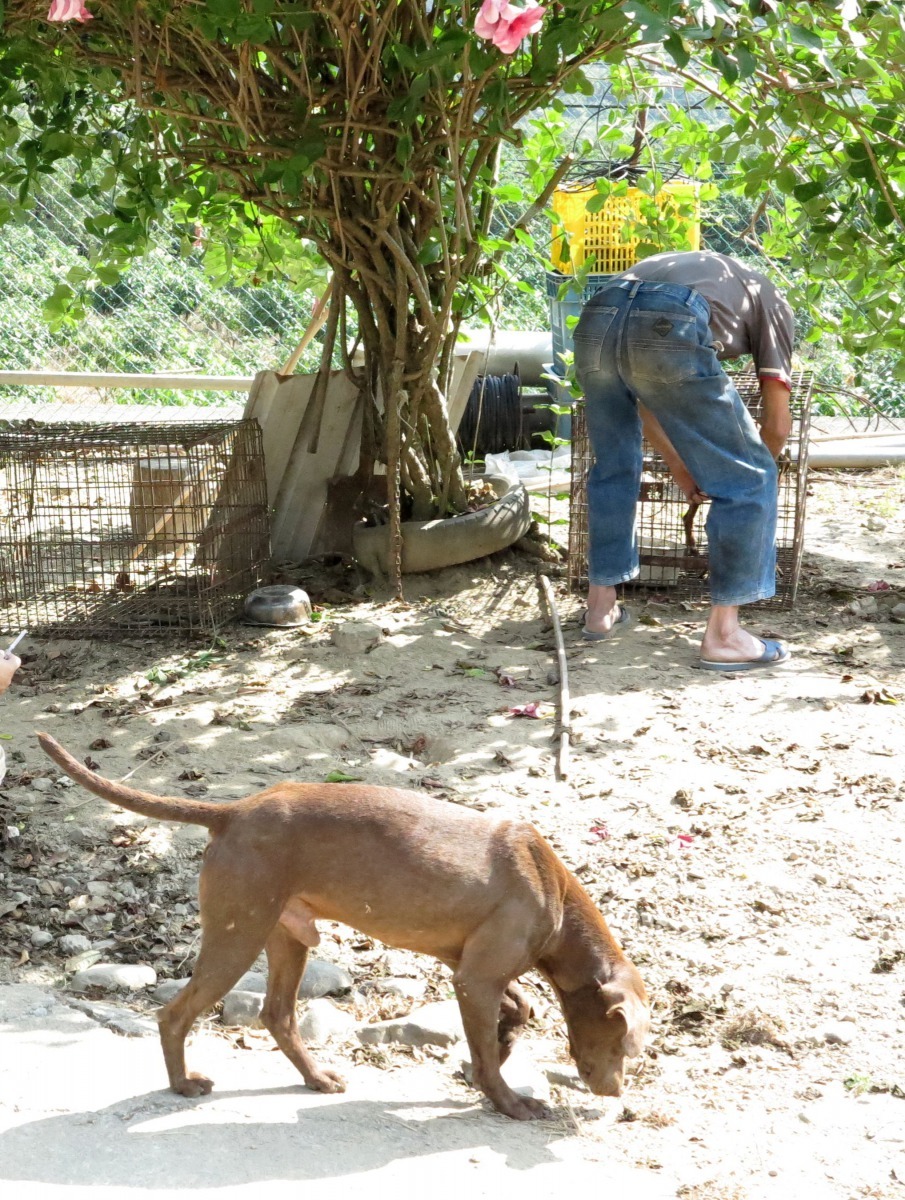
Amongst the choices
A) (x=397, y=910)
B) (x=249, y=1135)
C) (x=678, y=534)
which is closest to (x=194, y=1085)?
(x=249, y=1135)

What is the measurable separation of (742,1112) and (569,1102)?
36 centimetres

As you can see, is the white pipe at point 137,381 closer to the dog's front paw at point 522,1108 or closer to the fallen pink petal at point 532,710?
the fallen pink petal at point 532,710

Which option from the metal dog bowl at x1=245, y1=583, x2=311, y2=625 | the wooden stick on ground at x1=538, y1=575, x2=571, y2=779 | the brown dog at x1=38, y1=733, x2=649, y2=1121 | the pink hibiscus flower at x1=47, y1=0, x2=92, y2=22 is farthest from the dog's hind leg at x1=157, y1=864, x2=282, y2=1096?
the metal dog bowl at x1=245, y1=583, x2=311, y2=625

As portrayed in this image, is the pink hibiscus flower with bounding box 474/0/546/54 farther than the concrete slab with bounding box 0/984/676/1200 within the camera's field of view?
Yes

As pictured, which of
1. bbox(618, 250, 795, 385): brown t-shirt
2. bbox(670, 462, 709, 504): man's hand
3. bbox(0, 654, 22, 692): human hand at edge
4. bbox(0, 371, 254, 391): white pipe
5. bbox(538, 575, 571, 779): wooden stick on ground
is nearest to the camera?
bbox(0, 654, 22, 692): human hand at edge

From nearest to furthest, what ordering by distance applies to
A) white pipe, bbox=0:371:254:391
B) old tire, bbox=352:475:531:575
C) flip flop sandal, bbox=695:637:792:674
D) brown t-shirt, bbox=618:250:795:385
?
brown t-shirt, bbox=618:250:795:385 < flip flop sandal, bbox=695:637:792:674 < old tire, bbox=352:475:531:575 < white pipe, bbox=0:371:254:391

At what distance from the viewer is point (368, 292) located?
6520 millimetres

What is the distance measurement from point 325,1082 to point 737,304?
12.3 ft

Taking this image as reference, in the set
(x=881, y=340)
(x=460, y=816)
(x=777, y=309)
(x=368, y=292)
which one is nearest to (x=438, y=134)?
(x=368, y=292)

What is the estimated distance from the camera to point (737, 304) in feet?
17.7

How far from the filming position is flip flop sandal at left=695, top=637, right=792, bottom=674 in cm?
547

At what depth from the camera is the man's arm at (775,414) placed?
550cm

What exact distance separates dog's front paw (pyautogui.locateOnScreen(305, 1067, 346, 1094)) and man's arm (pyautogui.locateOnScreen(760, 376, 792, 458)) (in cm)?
367

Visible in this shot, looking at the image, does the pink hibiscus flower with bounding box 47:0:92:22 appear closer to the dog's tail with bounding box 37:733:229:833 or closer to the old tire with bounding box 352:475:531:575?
the dog's tail with bounding box 37:733:229:833
